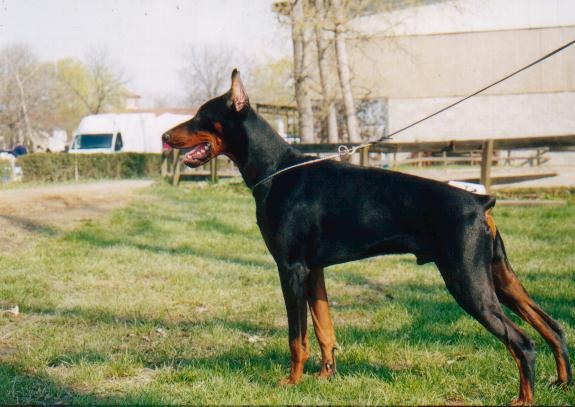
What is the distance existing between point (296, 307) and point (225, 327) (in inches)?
58.7

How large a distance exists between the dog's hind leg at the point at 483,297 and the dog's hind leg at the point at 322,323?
0.96m

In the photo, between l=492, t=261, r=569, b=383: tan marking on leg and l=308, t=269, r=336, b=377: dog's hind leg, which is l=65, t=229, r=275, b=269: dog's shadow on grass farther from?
l=492, t=261, r=569, b=383: tan marking on leg

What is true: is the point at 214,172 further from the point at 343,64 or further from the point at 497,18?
the point at 497,18

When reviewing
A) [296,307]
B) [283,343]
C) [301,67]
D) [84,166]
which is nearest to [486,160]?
[301,67]

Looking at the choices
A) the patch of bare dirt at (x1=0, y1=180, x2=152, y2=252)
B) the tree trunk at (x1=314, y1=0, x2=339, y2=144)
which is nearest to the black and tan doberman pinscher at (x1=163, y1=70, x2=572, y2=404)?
the patch of bare dirt at (x1=0, y1=180, x2=152, y2=252)

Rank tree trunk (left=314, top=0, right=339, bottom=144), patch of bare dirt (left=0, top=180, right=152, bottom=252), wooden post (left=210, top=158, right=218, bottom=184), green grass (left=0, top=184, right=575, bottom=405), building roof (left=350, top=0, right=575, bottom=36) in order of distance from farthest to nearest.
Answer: building roof (left=350, top=0, right=575, bottom=36) → wooden post (left=210, top=158, right=218, bottom=184) → tree trunk (left=314, top=0, right=339, bottom=144) → patch of bare dirt (left=0, top=180, right=152, bottom=252) → green grass (left=0, top=184, right=575, bottom=405)

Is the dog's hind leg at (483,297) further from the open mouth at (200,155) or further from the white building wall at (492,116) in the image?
the white building wall at (492,116)

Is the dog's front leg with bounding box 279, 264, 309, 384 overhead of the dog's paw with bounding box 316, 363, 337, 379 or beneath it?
overhead

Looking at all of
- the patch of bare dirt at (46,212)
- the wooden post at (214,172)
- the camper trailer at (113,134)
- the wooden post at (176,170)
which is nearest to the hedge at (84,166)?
the camper trailer at (113,134)

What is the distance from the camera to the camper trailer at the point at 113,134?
3147 centimetres

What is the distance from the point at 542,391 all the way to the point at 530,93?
35808 mm

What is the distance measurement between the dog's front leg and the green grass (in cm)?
13

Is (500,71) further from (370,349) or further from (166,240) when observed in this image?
(370,349)

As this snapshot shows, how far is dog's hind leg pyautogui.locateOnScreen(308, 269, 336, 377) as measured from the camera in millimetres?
3885
